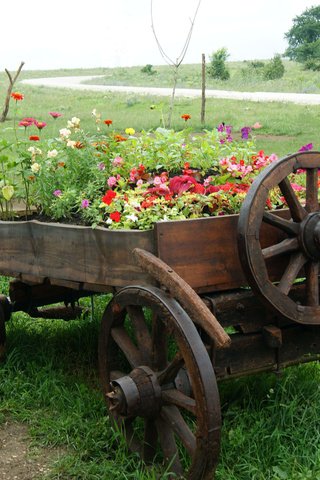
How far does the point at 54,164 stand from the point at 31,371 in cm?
112

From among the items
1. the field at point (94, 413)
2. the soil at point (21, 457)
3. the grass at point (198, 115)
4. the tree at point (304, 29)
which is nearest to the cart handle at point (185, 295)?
the field at point (94, 413)

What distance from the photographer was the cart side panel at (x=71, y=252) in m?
3.09

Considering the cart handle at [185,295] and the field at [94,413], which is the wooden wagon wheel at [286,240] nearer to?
the cart handle at [185,295]

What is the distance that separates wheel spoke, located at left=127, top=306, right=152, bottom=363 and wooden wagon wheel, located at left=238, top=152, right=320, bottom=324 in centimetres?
49

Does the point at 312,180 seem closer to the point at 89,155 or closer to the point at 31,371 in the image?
the point at 89,155

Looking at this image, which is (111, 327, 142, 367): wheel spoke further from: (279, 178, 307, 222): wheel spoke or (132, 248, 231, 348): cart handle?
(279, 178, 307, 222): wheel spoke

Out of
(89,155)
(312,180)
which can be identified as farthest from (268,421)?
(89,155)

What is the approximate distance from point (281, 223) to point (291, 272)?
0.65 ft

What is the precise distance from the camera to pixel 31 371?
3.98 meters

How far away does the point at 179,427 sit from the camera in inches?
111

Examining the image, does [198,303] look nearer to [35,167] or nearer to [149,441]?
[149,441]

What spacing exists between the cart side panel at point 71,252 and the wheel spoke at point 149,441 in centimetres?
58

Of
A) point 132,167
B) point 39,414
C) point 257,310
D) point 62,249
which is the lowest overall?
point 39,414

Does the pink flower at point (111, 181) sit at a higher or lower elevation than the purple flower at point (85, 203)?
higher
